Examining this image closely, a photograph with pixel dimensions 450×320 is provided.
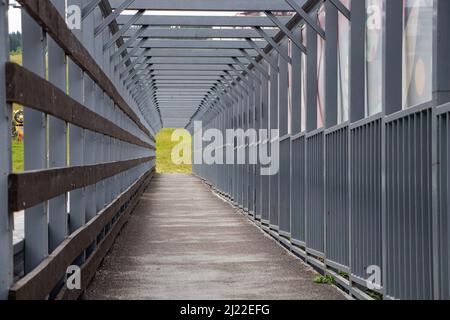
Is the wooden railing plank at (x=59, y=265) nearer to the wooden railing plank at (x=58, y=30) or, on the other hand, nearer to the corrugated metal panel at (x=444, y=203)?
the wooden railing plank at (x=58, y=30)

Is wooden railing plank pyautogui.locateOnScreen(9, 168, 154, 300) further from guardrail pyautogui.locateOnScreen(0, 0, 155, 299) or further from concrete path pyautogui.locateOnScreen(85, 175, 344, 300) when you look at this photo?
concrete path pyautogui.locateOnScreen(85, 175, 344, 300)

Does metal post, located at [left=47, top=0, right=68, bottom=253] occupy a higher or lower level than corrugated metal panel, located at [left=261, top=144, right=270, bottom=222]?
higher

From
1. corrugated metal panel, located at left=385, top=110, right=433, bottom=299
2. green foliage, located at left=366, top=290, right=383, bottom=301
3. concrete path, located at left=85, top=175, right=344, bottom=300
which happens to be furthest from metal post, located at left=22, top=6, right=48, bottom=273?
green foliage, located at left=366, top=290, right=383, bottom=301

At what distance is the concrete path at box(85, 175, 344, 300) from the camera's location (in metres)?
7.99

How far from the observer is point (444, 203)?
5055mm

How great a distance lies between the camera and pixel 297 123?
11.7m

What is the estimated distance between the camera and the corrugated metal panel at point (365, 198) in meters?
6.80

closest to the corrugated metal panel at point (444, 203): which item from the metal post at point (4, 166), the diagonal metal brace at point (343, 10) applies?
the metal post at point (4, 166)

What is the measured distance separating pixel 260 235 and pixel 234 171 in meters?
8.54

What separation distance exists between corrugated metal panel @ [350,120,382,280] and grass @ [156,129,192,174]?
55.9 metres

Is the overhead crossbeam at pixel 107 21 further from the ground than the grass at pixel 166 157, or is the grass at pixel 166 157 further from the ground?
the overhead crossbeam at pixel 107 21

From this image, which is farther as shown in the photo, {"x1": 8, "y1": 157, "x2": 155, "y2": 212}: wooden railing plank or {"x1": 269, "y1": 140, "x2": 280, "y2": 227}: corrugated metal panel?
{"x1": 269, "y1": 140, "x2": 280, "y2": 227}: corrugated metal panel

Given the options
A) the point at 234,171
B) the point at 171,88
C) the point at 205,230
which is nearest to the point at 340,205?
the point at 205,230

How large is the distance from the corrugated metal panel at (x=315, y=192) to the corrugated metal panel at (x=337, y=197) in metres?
0.47
